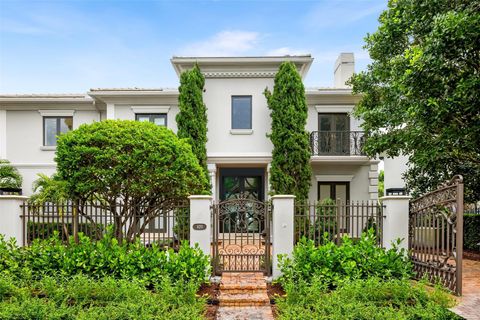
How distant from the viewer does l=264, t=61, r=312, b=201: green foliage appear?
A: 41.7ft

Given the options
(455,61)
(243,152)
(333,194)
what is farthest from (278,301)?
(333,194)

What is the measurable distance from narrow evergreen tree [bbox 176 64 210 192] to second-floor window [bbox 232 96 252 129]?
1.57 metres

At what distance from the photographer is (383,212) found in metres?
7.84

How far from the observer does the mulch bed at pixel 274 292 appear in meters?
6.30

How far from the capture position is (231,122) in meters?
13.8

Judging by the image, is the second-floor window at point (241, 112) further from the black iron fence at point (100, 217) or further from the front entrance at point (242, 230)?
the black iron fence at point (100, 217)

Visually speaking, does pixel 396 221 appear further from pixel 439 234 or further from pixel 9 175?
pixel 9 175

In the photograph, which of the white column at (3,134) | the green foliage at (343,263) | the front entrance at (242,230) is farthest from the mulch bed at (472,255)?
the white column at (3,134)

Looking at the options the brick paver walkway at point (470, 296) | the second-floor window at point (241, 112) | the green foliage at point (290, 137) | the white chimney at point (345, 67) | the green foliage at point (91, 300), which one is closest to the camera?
the green foliage at point (91, 300)

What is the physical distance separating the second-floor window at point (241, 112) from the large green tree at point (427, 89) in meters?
4.44

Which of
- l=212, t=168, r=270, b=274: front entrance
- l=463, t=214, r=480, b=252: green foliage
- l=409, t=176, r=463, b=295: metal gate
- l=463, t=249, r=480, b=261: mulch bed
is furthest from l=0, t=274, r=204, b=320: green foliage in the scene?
l=463, t=214, r=480, b=252: green foliage

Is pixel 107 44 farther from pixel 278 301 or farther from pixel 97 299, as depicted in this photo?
pixel 278 301

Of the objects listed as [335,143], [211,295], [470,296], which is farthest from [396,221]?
[335,143]

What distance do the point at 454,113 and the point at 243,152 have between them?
319 inches
